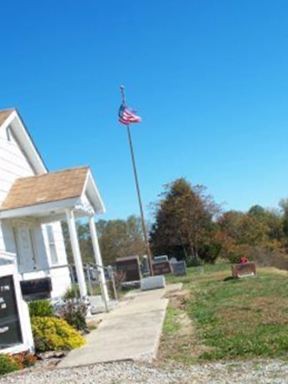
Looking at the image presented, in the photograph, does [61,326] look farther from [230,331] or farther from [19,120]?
[19,120]

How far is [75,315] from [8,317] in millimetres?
2861

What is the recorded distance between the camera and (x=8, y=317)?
1127 cm

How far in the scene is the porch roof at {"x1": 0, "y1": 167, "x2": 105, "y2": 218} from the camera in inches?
685

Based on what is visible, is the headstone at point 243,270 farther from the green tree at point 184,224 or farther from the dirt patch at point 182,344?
the green tree at point 184,224

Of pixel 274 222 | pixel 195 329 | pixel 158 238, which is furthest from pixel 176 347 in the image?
pixel 274 222

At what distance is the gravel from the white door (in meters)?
10.1

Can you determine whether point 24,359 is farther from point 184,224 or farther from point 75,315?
point 184,224

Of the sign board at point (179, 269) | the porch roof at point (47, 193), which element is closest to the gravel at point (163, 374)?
the porch roof at point (47, 193)

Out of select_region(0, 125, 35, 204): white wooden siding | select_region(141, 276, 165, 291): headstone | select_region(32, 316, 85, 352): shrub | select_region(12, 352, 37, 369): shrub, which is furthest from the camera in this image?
select_region(141, 276, 165, 291): headstone

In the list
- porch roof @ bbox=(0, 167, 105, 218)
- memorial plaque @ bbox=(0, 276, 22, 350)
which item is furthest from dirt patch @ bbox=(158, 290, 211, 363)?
porch roof @ bbox=(0, 167, 105, 218)

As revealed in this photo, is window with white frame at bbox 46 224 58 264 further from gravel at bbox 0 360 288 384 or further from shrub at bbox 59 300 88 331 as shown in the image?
gravel at bbox 0 360 288 384

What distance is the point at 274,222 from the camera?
5866 cm

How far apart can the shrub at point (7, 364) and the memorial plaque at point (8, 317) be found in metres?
0.60

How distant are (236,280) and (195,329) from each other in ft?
39.0
